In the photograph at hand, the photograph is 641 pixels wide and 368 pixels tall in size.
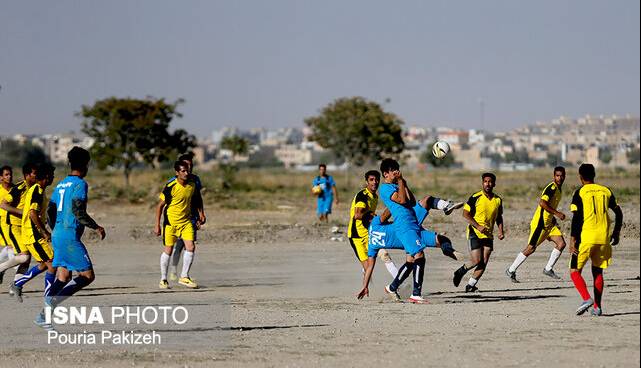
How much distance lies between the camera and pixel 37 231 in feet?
47.4

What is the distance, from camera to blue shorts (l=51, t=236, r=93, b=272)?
12102 millimetres

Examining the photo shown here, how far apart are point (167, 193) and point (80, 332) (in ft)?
16.1

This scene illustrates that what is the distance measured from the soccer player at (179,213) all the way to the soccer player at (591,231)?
239 inches

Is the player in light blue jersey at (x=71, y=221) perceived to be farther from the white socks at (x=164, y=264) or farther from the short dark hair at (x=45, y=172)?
the white socks at (x=164, y=264)

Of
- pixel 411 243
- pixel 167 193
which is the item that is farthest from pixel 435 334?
pixel 167 193

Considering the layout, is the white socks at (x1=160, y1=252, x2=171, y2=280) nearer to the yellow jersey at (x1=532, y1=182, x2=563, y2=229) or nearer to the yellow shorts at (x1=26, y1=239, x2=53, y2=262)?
the yellow shorts at (x1=26, y1=239, x2=53, y2=262)

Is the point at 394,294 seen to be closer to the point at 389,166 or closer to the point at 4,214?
the point at 389,166

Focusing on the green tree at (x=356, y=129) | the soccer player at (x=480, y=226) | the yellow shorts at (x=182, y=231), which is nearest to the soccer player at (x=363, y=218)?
the soccer player at (x=480, y=226)

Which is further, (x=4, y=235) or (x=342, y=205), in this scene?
(x=342, y=205)

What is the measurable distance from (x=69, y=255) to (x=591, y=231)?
18.8 ft

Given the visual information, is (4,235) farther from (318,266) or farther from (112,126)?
(112,126)

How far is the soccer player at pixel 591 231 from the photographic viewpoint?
13180 millimetres

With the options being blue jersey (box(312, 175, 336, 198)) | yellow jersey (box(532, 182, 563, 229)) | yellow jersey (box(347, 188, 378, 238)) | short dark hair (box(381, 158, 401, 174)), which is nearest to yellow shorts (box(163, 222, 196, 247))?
yellow jersey (box(347, 188, 378, 238))

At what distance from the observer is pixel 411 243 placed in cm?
1474
